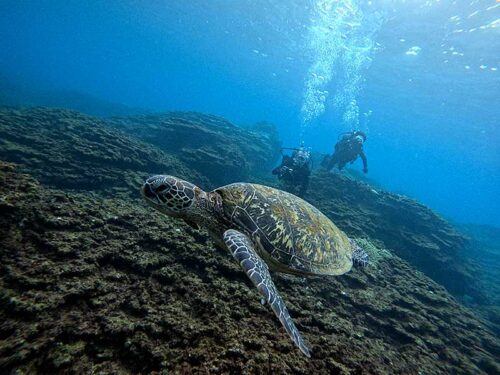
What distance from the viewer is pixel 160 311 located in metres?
2.54

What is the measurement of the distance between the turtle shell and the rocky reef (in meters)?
0.63

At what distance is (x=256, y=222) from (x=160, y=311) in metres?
1.60

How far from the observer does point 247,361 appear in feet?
7.02

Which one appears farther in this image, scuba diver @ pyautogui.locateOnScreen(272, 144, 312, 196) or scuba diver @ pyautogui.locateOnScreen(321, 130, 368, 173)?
scuba diver @ pyautogui.locateOnScreen(321, 130, 368, 173)

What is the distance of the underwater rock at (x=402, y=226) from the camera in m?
10.1

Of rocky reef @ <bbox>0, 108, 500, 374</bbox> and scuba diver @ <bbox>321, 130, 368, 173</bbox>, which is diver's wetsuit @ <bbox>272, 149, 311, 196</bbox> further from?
scuba diver @ <bbox>321, 130, 368, 173</bbox>

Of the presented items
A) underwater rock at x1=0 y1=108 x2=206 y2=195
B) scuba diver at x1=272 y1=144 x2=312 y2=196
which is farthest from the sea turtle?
scuba diver at x1=272 y1=144 x2=312 y2=196

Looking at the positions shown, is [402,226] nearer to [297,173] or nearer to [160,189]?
[297,173]

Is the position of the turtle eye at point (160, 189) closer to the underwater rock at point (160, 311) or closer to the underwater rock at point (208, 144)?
the underwater rock at point (160, 311)

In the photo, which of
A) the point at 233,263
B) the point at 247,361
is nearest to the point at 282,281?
the point at 233,263

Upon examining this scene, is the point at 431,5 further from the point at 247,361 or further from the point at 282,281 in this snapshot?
the point at 247,361

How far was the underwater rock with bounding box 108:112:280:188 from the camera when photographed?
13.1 m

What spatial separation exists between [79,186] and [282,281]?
22.0 ft

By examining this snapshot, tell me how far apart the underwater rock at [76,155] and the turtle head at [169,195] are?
4.82 meters
